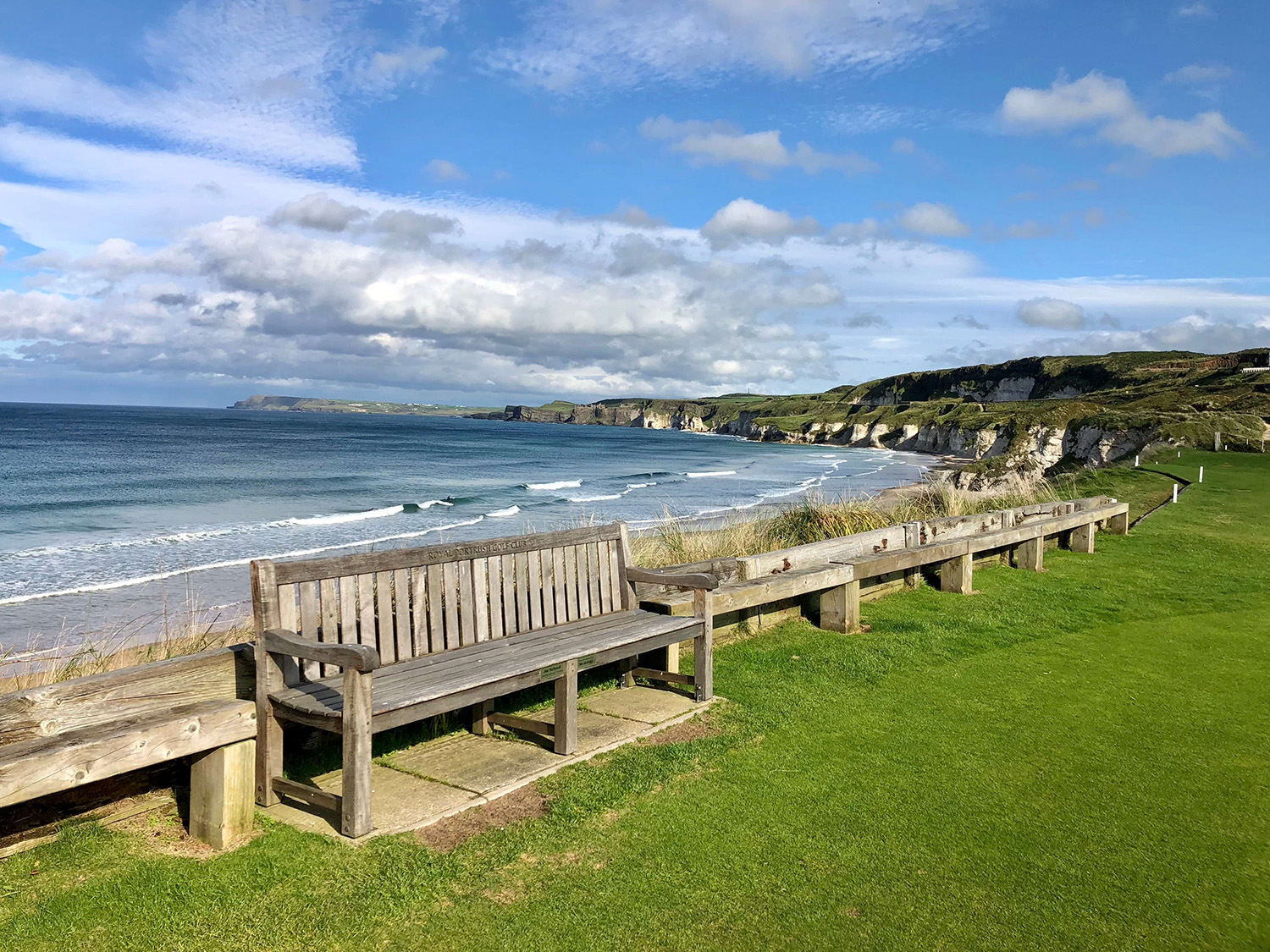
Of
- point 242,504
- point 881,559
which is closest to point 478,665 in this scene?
point 881,559

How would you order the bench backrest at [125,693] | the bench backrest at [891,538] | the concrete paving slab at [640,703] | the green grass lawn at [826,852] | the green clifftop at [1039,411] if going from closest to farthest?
the green grass lawn at [826,852] → the bench backrest at [125,693] → the concrete paving slab at [640,703] → the bench backrest at [891,538] → the green clifftop at [1039,411]

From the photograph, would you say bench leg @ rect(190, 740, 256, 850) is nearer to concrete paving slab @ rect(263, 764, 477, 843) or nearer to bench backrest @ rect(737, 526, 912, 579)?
concrete paving slab @ rect(263, 764, 477, 843)

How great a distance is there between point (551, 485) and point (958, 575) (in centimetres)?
3379

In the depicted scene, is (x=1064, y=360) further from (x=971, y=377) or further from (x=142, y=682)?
(x=142, y=682)

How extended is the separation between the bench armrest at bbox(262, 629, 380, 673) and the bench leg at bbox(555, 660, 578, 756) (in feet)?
3.92

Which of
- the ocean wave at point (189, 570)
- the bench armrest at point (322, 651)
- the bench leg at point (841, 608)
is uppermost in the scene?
the bench armrest at point (322, 651)

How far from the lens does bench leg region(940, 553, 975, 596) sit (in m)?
9.07

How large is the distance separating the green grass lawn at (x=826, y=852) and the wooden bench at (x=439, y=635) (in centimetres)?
44

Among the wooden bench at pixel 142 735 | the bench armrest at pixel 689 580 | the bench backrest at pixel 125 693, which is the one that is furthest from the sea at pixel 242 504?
the bench armrest at pixel 689 580

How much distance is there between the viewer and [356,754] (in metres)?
3.66

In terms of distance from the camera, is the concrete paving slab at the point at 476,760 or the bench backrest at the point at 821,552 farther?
the bench backrest at the point at 821,552

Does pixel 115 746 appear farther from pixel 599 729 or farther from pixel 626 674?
pixel 626 674

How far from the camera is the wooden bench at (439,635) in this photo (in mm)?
3814

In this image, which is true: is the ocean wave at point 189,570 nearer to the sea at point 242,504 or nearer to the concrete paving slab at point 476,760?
the sea at point 242,504
